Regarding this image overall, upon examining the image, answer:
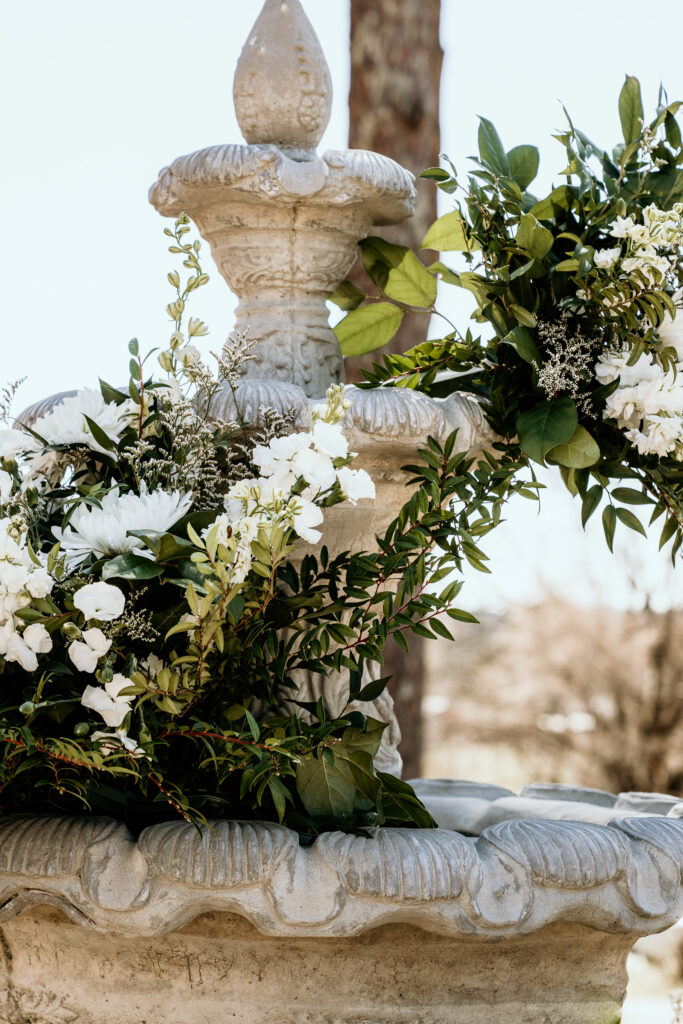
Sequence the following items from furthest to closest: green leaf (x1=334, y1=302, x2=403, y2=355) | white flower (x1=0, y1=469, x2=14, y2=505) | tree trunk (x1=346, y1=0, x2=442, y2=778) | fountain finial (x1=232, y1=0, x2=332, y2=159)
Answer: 1. tree trunk (x1=346, y1=0, x2=442, y2=778)
2. green leaf (x1=334, y1=302, x2=403, y2=355)
3. fountain finial (x1=232, y1=0, x2=332, y2=159)
4. white flower (x1=0, y1=469, x2=14, y2=505)

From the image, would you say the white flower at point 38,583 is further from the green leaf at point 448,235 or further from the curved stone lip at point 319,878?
Answer: the green leaf at point 448,235

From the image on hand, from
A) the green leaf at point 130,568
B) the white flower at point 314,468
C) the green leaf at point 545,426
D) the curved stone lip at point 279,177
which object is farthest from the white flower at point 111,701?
the curved stone lip at point 279,177

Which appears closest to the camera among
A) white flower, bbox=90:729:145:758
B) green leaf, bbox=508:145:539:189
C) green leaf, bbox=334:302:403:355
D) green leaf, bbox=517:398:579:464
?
white flower, bbox=90:729:145:758

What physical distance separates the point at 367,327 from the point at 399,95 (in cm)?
302

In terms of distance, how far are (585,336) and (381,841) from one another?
92 cm

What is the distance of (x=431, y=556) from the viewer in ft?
5.68

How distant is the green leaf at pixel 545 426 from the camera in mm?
1844

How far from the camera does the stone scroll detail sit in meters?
1.54

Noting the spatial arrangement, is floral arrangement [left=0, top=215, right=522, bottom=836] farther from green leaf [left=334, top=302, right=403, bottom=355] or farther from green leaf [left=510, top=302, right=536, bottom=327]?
green leaf [left=334, top=302, right=403, bottom=355]

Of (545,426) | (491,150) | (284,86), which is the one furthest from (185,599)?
(284,86)

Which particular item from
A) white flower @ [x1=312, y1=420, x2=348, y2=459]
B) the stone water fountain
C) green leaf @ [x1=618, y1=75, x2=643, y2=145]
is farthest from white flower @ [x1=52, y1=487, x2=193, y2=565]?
green leaf @ [x1=618, y1=75, x2=643, y2=145]

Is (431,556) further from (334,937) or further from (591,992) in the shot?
(591,992)

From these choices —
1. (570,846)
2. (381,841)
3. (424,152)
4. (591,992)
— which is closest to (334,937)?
(381,841)

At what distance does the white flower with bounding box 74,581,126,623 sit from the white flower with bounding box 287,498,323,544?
23 cm
